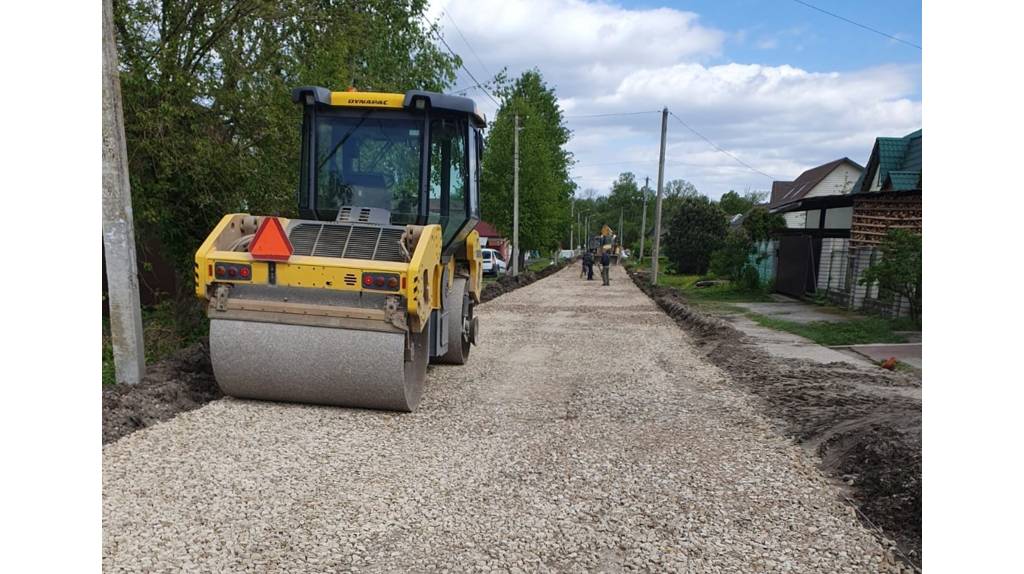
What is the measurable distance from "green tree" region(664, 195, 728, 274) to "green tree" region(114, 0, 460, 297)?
3041cm

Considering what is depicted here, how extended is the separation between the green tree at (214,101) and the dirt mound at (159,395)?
3812 mm

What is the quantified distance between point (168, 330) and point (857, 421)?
423 inches

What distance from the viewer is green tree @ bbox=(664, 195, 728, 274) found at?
4206 centimetres

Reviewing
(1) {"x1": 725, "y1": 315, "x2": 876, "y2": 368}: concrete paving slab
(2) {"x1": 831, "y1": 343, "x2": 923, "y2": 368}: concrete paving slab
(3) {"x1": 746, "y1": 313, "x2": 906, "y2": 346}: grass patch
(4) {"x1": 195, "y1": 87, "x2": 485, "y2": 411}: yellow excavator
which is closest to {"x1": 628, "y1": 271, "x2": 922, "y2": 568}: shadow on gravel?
(1) {"x1": 725, "y1": 315, "x2": 876, "y2": 368}: concrete paving slab

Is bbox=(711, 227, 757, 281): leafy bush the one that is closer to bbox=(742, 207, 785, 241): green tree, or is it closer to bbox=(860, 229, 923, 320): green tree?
bbox=(742, 207, 785, 241): green tree

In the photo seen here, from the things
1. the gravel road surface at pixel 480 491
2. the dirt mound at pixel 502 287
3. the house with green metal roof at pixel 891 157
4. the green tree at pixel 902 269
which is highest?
the house with green metal roof at pixel 891 157

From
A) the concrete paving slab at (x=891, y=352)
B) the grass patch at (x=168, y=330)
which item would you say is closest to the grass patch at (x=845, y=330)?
the concrete paving slab at (x=891, y=352)

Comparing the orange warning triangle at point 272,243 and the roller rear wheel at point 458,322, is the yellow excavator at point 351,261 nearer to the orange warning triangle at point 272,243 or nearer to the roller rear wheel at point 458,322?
the orange warning triangle at point 272,243

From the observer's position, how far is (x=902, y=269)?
44.8ft

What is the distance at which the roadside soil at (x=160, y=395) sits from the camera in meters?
6.32

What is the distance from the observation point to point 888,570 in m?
4.19

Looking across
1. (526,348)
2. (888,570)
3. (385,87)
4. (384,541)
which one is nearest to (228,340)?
(384,541)

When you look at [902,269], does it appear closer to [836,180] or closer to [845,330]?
[845,330]

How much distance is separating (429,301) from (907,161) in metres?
25.6
